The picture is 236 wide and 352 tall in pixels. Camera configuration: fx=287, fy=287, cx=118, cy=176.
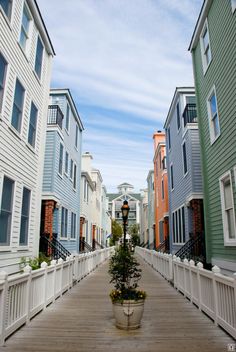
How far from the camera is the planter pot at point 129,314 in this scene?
510 centimetres

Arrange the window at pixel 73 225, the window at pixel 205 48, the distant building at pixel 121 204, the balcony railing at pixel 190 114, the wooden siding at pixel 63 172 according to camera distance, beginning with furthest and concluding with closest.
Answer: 1. the distant building at pixel 121 204
2. the window at pixel 73 225
3. the balcony railing at pixel 190 114
4. the wooden siding at pixel 63 172
5. the window at pixel 205 48

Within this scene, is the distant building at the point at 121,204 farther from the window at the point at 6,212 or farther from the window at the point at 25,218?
the window at the point at 6,212

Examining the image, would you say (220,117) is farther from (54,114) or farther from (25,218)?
(54,114)

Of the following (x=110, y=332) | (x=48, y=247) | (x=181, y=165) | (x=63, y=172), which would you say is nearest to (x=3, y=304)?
(x=110, y=332)

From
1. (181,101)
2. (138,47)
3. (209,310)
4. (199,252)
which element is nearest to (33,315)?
(209,310)

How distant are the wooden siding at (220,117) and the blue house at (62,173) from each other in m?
6.97

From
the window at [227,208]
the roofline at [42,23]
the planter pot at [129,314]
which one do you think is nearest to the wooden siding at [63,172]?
the roofline at [42,23]

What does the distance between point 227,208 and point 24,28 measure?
8.48 m

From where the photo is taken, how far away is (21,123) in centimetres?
884

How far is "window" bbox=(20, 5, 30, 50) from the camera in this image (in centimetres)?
917

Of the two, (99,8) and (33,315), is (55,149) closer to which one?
(99,8)

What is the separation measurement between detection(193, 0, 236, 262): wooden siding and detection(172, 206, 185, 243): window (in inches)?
189

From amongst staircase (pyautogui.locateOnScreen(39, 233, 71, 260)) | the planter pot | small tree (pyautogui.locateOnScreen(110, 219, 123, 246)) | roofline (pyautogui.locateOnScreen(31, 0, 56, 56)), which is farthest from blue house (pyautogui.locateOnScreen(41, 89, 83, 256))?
small tree (pyautogui.locateOnScreen(110, 219, 123, 246))

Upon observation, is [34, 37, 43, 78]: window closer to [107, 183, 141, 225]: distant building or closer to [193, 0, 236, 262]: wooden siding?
[193, 0, 236, 262]: wooden siding
